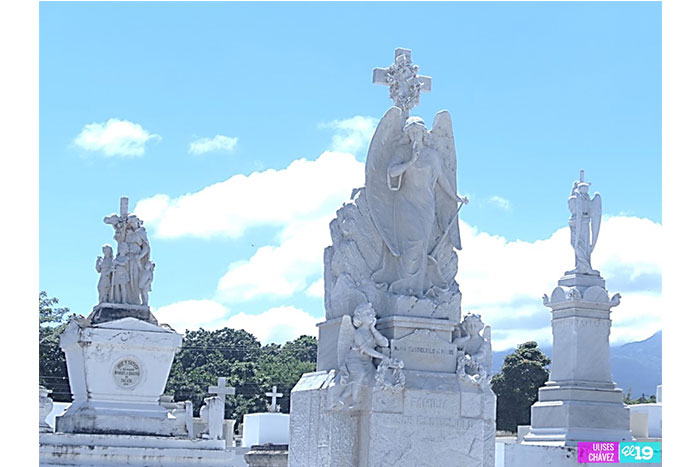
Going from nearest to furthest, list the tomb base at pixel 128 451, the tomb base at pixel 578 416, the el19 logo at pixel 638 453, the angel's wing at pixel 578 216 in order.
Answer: the tomb base at pixel 128 451, the el19 logo at pixel 638 453, the tomb base at pixel 578 416, the angel's wing at pixel 578 216

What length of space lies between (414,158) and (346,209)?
102 cm

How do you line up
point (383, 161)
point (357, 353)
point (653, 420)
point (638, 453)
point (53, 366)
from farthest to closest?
point (53, 366), point (653, 420), point (638, 453), point (383, 161), point (357, 353)

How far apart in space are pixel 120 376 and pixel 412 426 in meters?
10.9

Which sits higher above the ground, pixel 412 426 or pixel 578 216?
pixel 578 216

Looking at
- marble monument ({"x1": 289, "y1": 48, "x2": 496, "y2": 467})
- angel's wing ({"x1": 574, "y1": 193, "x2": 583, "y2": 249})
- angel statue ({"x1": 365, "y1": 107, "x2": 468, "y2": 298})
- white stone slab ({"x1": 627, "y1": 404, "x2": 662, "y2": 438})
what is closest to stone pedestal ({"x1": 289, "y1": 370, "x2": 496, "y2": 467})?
marble monument ({"x1": 289, "y1": 48, "x2": 496, "y2": 467})

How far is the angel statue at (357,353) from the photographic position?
1271 centimetres

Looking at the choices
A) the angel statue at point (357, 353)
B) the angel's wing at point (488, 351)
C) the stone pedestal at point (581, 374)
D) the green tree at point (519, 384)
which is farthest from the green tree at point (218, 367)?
the angel statue at point (357, 353)

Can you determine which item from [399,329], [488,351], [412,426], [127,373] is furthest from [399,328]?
[127,373]

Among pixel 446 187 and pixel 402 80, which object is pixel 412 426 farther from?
pixel 402 80

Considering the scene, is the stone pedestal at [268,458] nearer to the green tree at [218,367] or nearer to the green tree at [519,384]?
the green tree at [519,384]

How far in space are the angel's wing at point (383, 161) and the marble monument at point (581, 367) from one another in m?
8.64

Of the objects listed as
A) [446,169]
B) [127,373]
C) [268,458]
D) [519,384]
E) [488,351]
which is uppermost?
[446,169]

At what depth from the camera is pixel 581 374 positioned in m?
21.5
